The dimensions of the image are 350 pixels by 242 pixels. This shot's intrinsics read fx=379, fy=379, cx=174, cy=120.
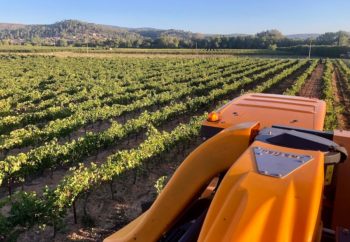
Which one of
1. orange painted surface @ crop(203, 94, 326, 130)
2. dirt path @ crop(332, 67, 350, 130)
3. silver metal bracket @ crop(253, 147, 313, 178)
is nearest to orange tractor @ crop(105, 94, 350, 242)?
silver metal bracket @ crop(253, 147, 313, 178)

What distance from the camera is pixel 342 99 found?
2469cm

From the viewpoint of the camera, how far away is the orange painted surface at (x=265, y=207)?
1.85 meters

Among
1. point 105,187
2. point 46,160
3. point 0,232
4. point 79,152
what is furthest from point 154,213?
point 79,152

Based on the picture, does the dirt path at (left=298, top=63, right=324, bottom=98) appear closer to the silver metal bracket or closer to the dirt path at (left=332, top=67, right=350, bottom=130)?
the dirt path at (left=332, top=67, right=350, bottom=130)

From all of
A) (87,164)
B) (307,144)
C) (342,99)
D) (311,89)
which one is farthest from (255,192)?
(311,89)

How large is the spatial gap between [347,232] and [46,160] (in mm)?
9242

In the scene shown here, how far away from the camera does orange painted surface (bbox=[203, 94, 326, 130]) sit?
5.60 m

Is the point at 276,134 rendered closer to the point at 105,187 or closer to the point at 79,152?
the point at 105,187

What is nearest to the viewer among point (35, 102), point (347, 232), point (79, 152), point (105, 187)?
point (347, 232)

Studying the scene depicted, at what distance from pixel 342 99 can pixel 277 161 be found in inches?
975

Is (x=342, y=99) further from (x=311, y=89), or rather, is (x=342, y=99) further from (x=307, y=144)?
(x=307, y=144)

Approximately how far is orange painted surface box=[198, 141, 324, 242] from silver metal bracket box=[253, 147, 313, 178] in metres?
0.04

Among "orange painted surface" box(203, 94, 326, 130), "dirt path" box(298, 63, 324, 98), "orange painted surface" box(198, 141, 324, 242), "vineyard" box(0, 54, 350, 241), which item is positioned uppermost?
"orange painted surface" box(198, 141, 324, 242)

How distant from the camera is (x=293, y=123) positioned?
561cm
